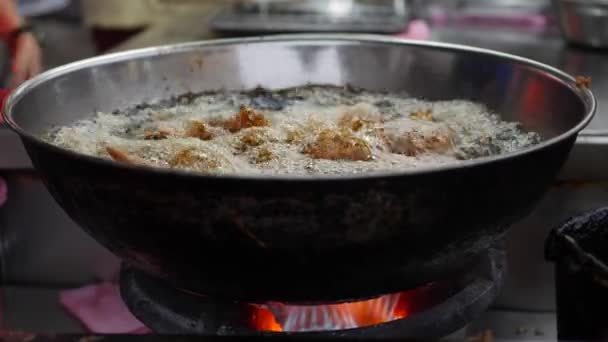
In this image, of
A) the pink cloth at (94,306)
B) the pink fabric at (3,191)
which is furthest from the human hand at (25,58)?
the pink cloth at (94,306)

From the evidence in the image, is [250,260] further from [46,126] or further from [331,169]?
[46,126]

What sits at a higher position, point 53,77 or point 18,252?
Result: point 53,77

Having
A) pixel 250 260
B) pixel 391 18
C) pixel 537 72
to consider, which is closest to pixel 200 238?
pixel 250 260

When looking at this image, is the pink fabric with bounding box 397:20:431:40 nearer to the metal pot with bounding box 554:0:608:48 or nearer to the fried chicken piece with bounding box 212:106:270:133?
the metal pot with bounding box 554:0:608:48

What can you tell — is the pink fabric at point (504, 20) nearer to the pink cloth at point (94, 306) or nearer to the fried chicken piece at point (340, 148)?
the pink cloth at point (94, 306)

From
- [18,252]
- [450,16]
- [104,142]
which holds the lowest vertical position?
[18,252]

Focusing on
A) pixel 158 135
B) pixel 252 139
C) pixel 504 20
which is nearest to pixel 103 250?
pixel 158 135
